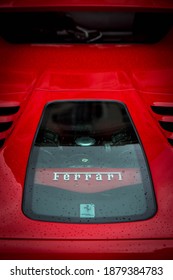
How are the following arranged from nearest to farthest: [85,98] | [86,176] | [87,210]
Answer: [87,210] → [86,176] → [85,98]

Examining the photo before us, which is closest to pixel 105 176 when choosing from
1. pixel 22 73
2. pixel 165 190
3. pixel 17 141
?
pixel 165 190

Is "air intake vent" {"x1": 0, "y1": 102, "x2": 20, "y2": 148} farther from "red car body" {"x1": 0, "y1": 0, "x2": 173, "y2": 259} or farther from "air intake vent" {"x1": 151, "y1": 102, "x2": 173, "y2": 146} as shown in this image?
"air intake vent" {"x1": 151, "y1": 102, "x2": 173, "y2": 146}

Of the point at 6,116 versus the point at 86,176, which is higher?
the point at 6,116

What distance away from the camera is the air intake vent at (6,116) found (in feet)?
6.05

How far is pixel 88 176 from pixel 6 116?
0.37m

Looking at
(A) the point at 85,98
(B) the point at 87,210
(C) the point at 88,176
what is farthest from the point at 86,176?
(A) the point at 85,98

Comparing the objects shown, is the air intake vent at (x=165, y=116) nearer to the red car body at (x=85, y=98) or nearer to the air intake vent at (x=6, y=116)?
the red car body at (x=85, y=98)

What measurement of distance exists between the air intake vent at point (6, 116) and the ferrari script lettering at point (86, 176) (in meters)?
0.25

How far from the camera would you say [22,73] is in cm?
195

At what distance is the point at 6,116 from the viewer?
6.07 feet

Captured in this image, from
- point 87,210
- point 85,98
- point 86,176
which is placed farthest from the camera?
point 85,98

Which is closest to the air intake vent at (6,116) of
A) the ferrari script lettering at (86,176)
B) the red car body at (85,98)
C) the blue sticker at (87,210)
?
the red car body at (85,98)

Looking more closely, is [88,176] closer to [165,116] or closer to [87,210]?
[87,210]
